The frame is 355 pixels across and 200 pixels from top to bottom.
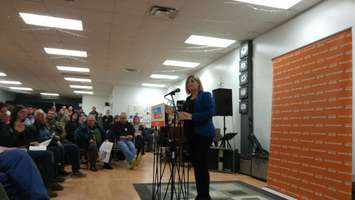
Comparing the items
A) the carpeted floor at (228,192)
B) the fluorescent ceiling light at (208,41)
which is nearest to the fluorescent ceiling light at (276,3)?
the fluorescent ceiling light at (208,41)

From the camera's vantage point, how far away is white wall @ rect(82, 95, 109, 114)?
56.3ft

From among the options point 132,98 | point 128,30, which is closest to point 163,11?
point 128,30

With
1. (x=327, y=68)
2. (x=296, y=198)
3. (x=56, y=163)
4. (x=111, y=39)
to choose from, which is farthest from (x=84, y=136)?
(x=327, y=68)

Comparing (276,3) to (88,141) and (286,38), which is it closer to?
(286,38)

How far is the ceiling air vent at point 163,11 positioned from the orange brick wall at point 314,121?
1888 mm

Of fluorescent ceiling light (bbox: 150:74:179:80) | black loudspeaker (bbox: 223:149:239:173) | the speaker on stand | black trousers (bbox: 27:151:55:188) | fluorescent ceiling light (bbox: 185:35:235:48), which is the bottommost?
black loudspeaker (bbox: 223:149:239:173)

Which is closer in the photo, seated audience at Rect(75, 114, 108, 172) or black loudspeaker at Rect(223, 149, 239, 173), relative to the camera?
seated audience at Rect(75, 114, 108, 172)

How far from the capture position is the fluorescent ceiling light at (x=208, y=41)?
231 inches

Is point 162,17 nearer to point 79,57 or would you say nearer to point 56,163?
point 56,163

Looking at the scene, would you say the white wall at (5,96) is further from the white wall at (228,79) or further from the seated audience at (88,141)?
the white wall at (228,79)

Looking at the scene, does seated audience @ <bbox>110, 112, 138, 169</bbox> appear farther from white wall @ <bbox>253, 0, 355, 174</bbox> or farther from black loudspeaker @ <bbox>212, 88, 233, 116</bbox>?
→ white wall @ <bbox>253, 0, 355, 174</bbox>

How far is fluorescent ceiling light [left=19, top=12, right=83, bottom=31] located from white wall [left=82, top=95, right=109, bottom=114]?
1228cm

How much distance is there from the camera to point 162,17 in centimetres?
473

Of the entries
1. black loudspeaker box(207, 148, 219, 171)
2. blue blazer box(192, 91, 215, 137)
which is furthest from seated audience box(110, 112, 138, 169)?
blue blazer box(192, 91, 215, 137)
